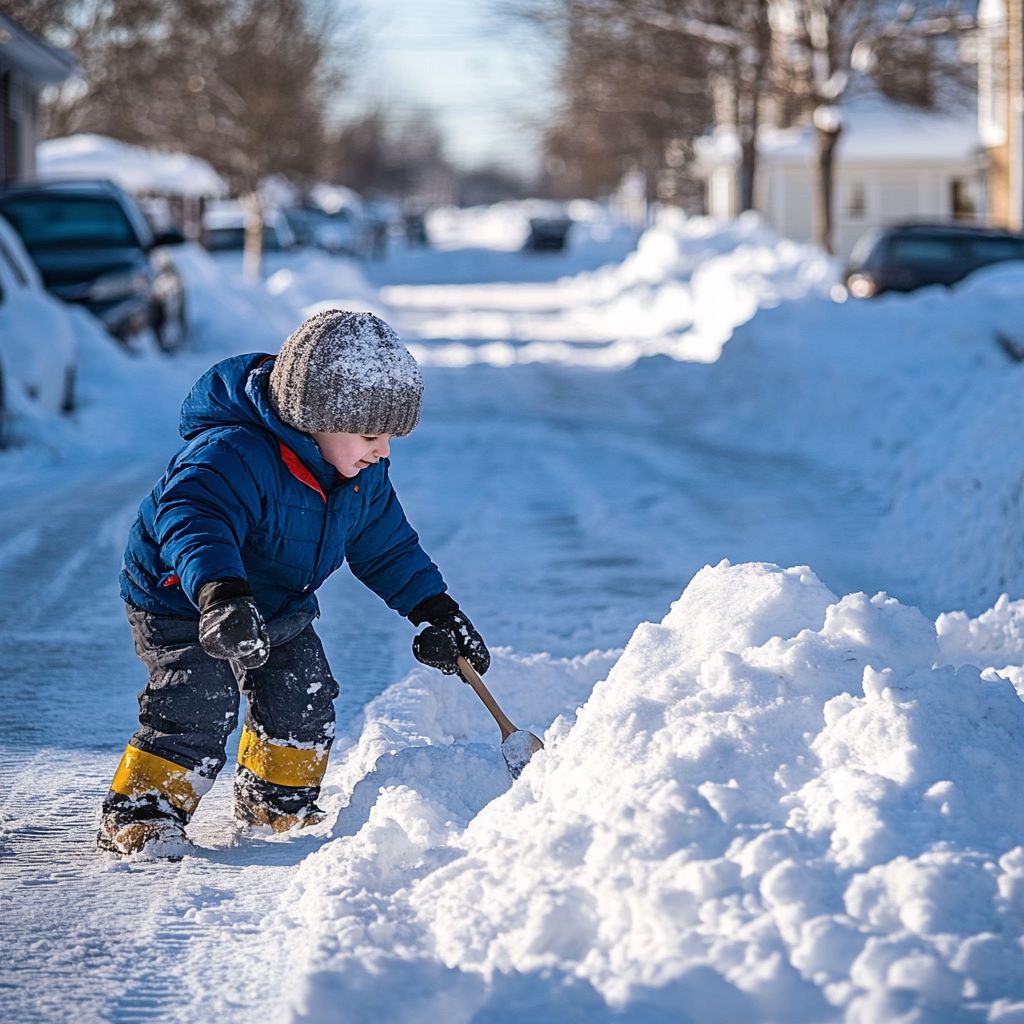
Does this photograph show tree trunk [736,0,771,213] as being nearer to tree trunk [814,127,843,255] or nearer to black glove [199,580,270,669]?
tree trunk [814,127,843,255]

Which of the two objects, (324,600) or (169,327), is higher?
(169,327)

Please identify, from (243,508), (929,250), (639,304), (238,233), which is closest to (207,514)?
(243,508)

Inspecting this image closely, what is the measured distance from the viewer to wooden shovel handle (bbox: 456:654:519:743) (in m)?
3.59

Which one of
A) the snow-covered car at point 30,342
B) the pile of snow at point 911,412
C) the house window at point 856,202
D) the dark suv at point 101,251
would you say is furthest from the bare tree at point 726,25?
the house window at point 856,202

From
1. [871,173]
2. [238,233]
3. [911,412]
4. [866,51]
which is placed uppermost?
[866,51]

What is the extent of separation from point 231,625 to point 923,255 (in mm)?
16305

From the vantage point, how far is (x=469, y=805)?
11.5ft

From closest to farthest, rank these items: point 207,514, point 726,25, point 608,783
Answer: point 608,783
point 207,514
point 726,25

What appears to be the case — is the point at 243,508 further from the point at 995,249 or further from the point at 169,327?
the point at 995,249

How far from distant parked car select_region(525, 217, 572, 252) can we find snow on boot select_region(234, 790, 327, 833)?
46284mm

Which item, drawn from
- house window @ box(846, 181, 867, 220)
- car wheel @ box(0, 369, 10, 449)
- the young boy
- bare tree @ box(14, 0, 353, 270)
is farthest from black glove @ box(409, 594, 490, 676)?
house window @ box(846, 181, 867, 220)

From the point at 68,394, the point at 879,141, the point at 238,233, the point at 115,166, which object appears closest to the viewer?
the point at 68,394

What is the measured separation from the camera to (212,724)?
3451 mm

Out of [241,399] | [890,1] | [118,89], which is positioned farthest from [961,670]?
[118,89]
